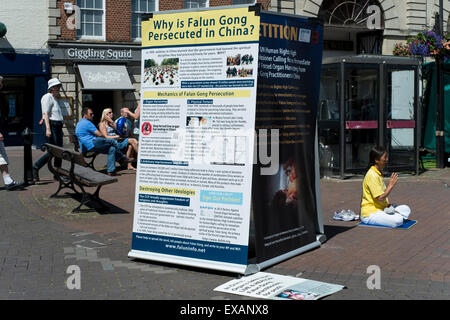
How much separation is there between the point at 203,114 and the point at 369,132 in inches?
319

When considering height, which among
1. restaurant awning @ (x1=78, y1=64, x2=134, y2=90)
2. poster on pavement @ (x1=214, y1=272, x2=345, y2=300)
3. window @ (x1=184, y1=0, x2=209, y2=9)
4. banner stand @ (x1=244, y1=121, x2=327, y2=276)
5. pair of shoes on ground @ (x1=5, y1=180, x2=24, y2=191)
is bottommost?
poster on pavement @ (x1=214, y1=272, x2=345, y2=300)

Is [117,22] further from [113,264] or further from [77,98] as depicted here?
[113,264]

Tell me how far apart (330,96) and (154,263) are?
7770mm

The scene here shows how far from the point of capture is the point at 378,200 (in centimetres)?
792

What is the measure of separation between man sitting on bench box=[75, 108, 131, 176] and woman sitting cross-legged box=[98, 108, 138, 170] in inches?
21.4

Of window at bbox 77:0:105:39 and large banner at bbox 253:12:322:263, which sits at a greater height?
window at bbox 77:0:105:39

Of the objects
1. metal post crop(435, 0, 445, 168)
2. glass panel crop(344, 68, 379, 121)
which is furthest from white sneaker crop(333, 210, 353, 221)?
metal post crop(435, 0, 445, 168)

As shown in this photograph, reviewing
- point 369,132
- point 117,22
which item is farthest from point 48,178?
point 117,22

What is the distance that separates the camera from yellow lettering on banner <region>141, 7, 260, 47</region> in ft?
18.3

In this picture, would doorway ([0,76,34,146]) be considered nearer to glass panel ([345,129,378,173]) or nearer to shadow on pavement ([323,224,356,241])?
glass panel ([345,129,378,173])

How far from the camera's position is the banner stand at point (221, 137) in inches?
222

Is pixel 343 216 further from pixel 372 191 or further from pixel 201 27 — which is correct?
pixel 201 27

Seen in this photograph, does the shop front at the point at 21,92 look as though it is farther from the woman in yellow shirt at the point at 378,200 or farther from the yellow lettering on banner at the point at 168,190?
the yellow lettering on banner at the point at 168,190

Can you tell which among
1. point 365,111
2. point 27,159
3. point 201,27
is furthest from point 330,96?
point 201,27
